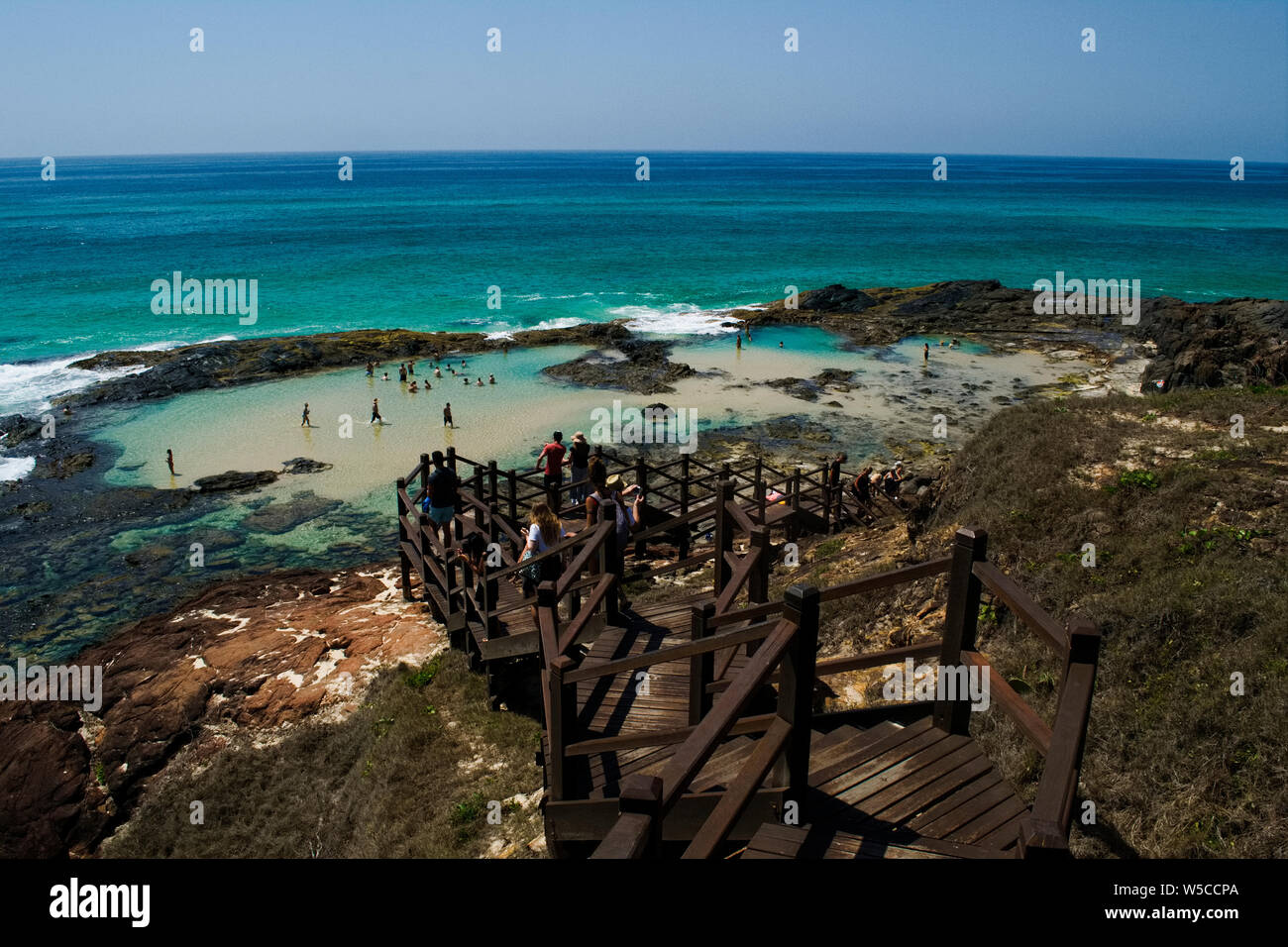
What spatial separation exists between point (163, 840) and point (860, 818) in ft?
30.3

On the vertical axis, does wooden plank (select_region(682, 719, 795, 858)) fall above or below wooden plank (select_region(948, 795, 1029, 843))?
above

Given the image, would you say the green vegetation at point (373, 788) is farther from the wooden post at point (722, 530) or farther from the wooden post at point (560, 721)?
the wooden post at point (722, 530)

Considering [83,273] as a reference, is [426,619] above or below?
below

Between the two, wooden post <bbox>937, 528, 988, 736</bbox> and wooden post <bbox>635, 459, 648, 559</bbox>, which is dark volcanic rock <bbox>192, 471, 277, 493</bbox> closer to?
wooden post <bbox>635, 459, 648, 559</bbox>

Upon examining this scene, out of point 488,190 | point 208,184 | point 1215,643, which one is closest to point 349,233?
point 488,190

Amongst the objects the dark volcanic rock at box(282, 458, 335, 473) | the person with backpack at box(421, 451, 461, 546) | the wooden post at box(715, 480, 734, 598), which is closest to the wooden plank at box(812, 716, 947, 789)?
the wooden post at box(715, 480, 734, 598)

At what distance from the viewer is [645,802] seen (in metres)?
2.84

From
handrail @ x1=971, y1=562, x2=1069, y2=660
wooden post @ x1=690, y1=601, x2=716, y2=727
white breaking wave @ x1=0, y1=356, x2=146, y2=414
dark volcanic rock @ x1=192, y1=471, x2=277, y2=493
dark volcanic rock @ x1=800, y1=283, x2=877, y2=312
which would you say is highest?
dark volcanic rock @ x1=800, y1=283, x2=877, y2=312

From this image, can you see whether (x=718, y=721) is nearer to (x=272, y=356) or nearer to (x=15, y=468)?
(x=15, y=468)

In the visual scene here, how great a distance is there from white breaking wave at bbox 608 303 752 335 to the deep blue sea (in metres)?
0.36

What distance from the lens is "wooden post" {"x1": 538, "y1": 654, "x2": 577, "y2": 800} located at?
5.03 m

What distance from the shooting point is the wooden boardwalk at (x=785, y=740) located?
11.2 ft

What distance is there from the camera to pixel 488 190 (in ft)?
552
